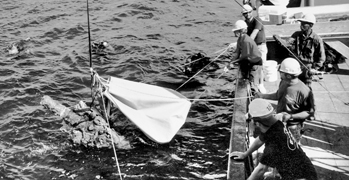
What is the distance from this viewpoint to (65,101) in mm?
14609

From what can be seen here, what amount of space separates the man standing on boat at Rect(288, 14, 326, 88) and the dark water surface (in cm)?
333

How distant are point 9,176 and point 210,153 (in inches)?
219

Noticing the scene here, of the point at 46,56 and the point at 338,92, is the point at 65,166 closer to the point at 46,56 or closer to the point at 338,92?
the point at 338,92

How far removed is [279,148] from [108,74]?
11.9 metres

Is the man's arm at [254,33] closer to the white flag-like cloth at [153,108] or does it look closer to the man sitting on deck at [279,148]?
the white flag-like cloth at [153,108]

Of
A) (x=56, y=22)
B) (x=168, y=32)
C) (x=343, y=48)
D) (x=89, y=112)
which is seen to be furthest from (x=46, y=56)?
(x=343, y=48)

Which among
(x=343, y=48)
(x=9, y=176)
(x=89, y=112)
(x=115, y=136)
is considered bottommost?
(x=9, y=176)

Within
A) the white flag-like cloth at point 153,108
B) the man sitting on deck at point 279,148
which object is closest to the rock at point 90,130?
the white flag-like cloth at point 153,108

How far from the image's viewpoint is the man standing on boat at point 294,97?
23.1ft

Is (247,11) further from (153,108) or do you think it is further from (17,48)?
(17,48)

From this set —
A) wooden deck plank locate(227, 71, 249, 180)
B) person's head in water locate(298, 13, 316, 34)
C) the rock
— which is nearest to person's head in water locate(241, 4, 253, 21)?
wooden deck plank locate(227, 71, 249, 180)

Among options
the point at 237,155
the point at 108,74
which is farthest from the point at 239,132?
the point at 108,74

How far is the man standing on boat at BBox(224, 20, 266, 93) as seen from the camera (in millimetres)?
9852

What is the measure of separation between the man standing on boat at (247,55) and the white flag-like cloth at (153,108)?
2.02 meters
